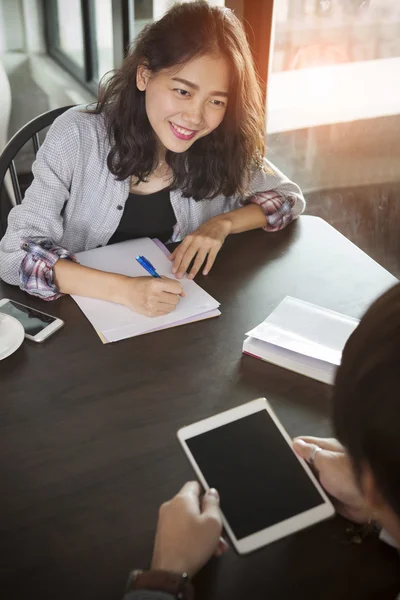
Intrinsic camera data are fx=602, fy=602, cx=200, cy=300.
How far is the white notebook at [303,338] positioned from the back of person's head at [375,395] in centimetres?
40

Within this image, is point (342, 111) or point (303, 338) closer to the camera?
point (303, 338)

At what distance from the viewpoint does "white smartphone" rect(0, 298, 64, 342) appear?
3.54 ft

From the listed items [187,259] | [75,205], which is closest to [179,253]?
[187,259]

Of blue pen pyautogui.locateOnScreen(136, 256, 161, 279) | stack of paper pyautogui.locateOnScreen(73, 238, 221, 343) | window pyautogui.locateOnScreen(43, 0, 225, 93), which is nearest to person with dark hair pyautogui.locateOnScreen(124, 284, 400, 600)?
stack of paper pyautogui.locateOnScreen(73, 238, 221, 343)

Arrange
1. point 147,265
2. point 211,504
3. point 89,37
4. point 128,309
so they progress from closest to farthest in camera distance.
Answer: point 211,504, point 128,309, point 147,265, point 89,37

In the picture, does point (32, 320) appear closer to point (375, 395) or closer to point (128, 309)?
point (128, 309)

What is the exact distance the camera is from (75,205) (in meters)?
1.42

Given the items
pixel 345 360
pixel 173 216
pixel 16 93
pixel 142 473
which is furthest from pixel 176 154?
pixel 16 93

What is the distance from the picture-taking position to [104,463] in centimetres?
Result: 85

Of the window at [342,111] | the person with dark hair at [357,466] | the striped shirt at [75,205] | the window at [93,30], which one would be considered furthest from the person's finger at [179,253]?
the window at [93,30]

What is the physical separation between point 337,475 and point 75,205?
90 centimetres

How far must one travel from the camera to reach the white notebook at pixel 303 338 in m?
1.03

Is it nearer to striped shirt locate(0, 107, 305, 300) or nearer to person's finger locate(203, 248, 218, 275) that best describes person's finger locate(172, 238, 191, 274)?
person's finger locate(203, 248, 218, 275)

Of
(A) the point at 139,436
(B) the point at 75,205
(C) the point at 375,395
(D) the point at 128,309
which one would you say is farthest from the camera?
(B) the point at 75,205
